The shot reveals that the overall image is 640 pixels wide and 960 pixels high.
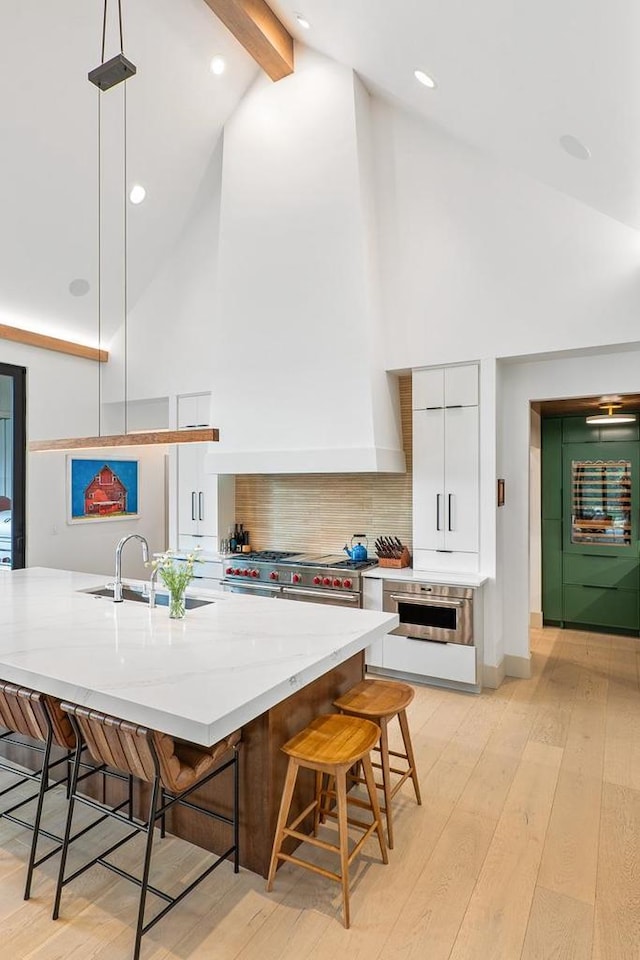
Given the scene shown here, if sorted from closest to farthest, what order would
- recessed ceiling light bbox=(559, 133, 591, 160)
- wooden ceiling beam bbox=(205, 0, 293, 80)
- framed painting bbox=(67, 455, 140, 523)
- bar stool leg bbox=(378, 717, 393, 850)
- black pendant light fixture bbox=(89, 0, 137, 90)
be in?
bar stool leg bbox=(378, 717, 393, 850) < black pendant light fixture bbox=(89, 0, 137, 90) < recessed ceiling light bbox=(559, 133, 591, 160) < wooden ceiling beam bbox=(205, 0, 293, 80) < framed painting bbox=(67, 455, 140, 523)

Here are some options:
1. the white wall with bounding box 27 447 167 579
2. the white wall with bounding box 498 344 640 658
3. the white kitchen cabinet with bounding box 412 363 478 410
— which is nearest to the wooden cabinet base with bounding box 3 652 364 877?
the white wall with bounding box 498 344 640 658

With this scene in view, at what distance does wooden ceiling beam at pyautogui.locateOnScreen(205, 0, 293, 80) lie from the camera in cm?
353

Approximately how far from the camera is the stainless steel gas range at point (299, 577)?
4.45m

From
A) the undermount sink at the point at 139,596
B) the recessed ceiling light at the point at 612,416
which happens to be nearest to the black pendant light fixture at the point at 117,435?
the undermount sink at the point at 139,596

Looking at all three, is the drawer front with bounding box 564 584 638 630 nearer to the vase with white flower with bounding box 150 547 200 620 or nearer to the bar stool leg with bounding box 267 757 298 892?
the vase with white flower with bounding box 150 547 200 620

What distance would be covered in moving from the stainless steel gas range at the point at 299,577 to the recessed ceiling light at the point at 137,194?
330 cm

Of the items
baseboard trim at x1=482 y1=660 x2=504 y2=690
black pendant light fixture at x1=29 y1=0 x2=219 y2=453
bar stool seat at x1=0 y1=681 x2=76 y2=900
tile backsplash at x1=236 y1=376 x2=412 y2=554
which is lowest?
baseboard trim at x1=482 y1=660 x2=504 y2=690

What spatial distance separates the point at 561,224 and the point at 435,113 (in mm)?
Result: 1111

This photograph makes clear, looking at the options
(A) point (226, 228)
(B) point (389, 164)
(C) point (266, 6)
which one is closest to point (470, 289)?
(B) point (389, 164)

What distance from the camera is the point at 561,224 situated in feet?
12.3

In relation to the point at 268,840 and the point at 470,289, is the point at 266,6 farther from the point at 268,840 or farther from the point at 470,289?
the point at 268,840

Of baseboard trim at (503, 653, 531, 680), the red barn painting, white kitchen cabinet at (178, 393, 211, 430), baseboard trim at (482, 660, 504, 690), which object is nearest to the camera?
baseboard trim at (482, 660, 504, 690)

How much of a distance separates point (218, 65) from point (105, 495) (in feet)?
13.8

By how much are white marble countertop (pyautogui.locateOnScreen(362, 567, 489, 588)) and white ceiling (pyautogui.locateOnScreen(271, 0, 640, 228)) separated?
2542 millimetres
